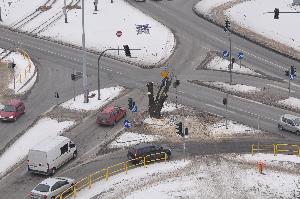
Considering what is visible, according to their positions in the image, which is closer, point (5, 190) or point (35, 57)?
point (5, 190)

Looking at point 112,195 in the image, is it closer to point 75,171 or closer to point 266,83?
point 75,171

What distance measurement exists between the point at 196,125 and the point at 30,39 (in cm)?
4044

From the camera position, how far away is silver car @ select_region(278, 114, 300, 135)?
63062 mm

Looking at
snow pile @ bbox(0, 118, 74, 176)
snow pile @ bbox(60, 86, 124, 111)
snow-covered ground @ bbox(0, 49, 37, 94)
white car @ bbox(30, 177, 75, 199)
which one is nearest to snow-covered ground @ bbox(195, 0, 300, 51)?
snow pile @ bbox(60, 86, 124, 111)

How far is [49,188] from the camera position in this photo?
4988cm

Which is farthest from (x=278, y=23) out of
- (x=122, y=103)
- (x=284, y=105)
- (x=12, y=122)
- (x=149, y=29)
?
(x=12, y=122)

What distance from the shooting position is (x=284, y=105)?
7138 centimetres

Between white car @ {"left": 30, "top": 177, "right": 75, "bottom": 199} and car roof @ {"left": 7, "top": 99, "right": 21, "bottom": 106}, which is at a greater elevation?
white car @ {"left": 30, "top": 177, "right": 75, "bottom": 199}

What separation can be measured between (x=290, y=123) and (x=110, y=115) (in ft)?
59.0

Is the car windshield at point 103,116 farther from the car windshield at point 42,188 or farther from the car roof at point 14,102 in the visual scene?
the car windshield at point 42,188

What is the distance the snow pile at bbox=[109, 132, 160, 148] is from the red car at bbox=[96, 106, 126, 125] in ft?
8.34

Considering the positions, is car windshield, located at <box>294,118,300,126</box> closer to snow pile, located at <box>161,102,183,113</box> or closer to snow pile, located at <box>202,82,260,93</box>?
snow pile, located at <box>202,82,260,93</box>

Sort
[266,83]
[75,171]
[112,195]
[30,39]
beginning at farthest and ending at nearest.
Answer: [30,39], [266,83], [75,171], [112,195]

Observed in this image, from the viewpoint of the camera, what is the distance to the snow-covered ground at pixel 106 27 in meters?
91.4
